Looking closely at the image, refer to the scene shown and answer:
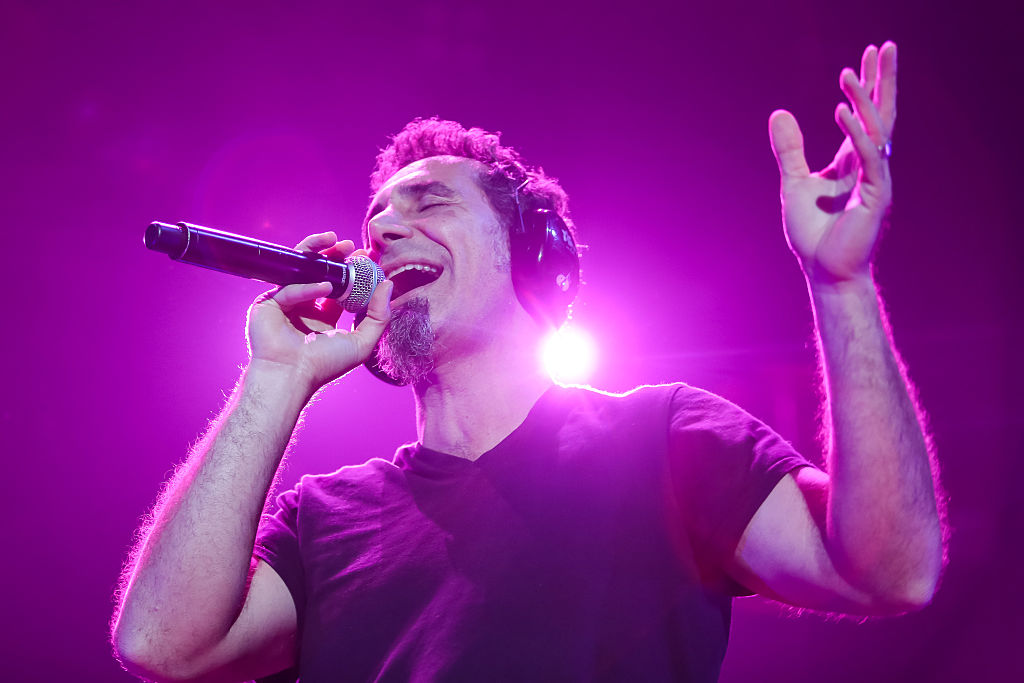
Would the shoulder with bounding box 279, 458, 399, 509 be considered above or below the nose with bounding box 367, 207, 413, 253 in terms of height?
below

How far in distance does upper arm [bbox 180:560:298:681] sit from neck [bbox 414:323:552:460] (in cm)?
→ 50

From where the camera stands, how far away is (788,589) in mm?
1228

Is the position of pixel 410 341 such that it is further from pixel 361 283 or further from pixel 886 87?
pixel 886 87

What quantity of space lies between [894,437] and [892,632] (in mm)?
2679

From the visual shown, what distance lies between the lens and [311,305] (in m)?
1.72

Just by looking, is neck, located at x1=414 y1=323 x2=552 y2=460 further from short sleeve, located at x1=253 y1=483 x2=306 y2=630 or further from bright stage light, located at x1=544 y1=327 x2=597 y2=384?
bright stage light, located at x1=544 y1=327 x2=597 y2=384

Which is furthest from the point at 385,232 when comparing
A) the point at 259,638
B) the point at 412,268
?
the point at 259,638

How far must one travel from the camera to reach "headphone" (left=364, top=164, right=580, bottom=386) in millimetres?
1988

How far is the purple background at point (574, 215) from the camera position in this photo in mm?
3035

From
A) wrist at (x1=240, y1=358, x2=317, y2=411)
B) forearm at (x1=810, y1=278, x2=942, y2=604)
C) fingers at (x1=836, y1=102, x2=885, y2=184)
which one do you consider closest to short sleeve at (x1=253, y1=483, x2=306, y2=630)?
wrist at (x1=240, y1=358, x2=317, y2=411)

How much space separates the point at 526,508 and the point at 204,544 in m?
0.64

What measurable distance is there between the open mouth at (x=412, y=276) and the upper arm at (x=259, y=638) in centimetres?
76

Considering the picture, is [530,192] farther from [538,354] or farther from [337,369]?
[337,369]

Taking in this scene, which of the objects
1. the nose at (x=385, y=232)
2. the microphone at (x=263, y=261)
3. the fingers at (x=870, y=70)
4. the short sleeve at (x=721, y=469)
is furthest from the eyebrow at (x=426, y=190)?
the fingers at (x=870, y=70)
